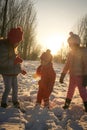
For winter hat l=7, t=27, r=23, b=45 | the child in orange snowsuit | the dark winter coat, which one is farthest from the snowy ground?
winter hat l=7, t=27, r=23, b=45

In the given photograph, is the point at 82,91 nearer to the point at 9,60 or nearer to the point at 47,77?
the point at 47,77

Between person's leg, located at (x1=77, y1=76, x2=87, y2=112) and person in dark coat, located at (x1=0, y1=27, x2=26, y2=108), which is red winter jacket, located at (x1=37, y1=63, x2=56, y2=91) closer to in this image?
person's leg, located at (x1=77, y1=76, x2=87, y2=112)

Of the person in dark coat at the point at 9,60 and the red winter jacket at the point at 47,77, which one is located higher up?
the person in dark coat at the point at 9,60

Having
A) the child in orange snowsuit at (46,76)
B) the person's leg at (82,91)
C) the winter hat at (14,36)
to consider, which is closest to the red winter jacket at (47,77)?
the child in orange snowsuit at (46,76)

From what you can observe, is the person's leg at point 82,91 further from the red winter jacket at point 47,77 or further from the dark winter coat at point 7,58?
the dark winter coat at point 7,58

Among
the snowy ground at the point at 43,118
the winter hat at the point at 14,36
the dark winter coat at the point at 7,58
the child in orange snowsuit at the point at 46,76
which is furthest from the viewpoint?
the child in orange snowsuit at the point at 46,76

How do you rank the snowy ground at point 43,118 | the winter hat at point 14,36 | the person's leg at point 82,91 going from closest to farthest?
the snowy ground at point 43,118 → the winter hat at point 14,36 → the person's leg at point 82,91

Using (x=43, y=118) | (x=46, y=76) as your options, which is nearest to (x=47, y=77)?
(x=46, y=76)

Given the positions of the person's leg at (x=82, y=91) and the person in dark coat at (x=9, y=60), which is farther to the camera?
the person's leg at (x=82, y=91)

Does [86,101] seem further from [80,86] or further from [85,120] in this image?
[85,120]

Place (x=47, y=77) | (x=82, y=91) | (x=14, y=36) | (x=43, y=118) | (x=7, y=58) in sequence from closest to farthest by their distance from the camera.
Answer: (x=43, y=118) < (x=7, y=58) < (x=14, y=36) < (x=82, y=91) < (x=47, y=77)

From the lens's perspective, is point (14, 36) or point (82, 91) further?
point (82, 91)

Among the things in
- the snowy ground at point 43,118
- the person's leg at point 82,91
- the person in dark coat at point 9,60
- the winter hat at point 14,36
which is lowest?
the snowy ground at point 43,118

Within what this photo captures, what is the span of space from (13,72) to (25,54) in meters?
29.0
